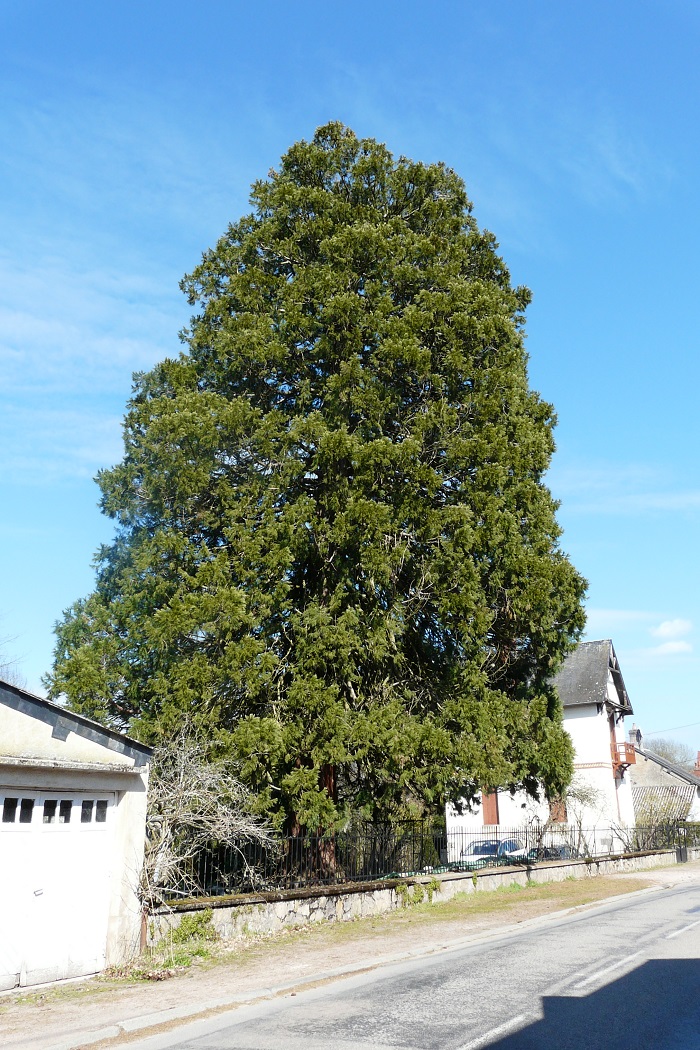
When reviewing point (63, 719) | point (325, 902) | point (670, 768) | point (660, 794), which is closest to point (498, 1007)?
point (63, 719)

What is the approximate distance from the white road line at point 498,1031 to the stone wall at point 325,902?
589 cm

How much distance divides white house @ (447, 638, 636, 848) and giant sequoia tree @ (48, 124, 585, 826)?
69.9 feet

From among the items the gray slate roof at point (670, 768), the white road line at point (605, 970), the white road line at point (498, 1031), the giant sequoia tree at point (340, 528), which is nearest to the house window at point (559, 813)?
the giant sequoia tree at point (340, 528)

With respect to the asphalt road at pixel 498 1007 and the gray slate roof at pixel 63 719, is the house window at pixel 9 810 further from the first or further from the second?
the asphalt road at pixel 498 1007

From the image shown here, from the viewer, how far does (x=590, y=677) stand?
41.1 meters

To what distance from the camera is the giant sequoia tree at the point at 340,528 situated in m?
15.4

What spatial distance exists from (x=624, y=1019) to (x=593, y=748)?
113ft

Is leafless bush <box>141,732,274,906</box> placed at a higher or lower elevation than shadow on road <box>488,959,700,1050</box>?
higher

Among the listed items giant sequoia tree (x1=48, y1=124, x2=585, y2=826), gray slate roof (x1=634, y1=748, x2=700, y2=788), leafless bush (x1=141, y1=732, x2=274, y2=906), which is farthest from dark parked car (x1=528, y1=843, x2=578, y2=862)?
gray slate roof (x1=634, y1=748, x2=700, y2=788)

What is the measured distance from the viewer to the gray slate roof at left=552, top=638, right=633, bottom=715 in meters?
40.2

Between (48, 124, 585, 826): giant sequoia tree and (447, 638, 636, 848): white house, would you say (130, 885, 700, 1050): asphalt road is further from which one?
(447, 638, 636, 848): white house

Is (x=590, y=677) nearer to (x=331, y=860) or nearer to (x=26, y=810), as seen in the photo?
(x=331, y=860)

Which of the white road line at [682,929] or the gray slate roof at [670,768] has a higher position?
the gray slate roof at [670,768]

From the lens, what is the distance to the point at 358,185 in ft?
67.7
